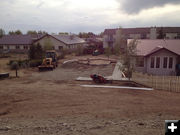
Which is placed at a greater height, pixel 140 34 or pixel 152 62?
pixel 140 34

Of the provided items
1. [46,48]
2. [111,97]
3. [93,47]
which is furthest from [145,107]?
[93,47]

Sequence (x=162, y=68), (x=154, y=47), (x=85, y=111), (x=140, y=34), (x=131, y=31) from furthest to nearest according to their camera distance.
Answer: (x=131, y=31), (x=140, y=34), (x=154, y=47), (x=162, y=68), (x=85, y=111)

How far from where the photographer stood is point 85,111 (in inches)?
373

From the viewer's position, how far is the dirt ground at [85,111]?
6.55 meters

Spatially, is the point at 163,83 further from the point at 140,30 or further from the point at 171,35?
the point at 171,35

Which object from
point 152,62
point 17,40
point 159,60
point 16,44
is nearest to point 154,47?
point 159,60

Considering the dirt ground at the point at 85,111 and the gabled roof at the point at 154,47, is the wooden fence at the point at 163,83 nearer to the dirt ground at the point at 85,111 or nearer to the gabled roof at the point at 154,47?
the dirt ground at the point at 85,111

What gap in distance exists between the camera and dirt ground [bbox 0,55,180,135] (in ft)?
21.5

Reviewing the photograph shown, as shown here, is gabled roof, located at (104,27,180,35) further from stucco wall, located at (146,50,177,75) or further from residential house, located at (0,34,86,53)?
stucco wall, located at (146,50,177,75)

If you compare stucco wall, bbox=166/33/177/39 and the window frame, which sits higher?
stucco wall, bbox=166/33/177/39

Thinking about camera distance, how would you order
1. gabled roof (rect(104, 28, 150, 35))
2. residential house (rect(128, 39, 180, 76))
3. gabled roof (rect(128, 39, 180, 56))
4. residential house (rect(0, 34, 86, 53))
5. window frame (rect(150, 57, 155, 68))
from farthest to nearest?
gabled roof (rect(104, 28, 150, 35))
residential house (rect(0, 34, 86, 53))
window frame (rect(150, 57, 155, 68))
gabled roof (rect(128, 39, 180, 56))
residential house (rect(128, 39, 180, 76))

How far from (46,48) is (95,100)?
104 feet

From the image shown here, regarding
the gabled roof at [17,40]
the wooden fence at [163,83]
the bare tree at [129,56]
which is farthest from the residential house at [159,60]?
the gabled roof at [17,40]

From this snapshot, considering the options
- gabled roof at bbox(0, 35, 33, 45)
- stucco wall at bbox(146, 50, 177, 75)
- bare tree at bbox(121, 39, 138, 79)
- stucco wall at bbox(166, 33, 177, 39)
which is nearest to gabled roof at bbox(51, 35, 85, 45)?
gabled roof at bbox(0, 35, 33, 45)
